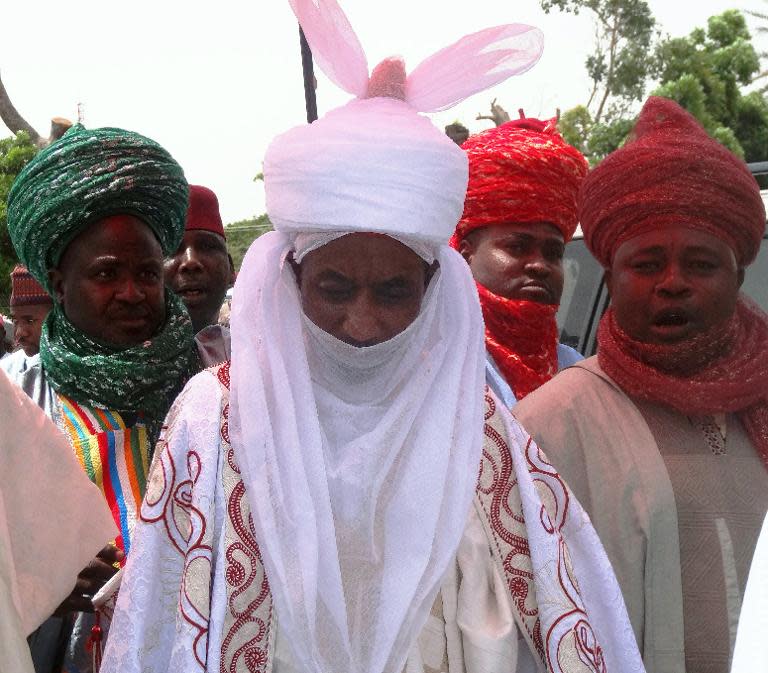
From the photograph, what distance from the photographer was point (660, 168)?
274 centimetres

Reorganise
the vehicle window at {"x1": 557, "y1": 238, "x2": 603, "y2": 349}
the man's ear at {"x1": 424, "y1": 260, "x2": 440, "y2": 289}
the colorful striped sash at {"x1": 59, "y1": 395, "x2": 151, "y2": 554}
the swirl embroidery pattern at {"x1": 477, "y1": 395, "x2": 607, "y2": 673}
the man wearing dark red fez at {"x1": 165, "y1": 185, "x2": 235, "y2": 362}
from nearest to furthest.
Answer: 1. the swirl embroidery pattern at {"x1": 477, "y1": 395, "x2": 607, "y2": 673}
2. the man's ear at {"x1": 424, "y1": 260, "x2": 440, "y2": 289}
3. the colorful striped sash at {"x1": 59, "y1": 395, "x2": 151, "y2": 554}
4. the man wearing dark red fez at {"x1": 165, "y1": 185, "x2": 235, "y2": 362}
5. the vehicle window at {"x1": 557, "y1": 238, "x2": 603, "y2": 349}

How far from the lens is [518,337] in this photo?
3.58m

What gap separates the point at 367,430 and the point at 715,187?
3.75 ft

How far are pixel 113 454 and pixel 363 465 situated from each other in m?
0.98

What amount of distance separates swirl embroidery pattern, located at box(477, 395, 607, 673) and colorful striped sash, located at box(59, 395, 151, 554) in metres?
1.07

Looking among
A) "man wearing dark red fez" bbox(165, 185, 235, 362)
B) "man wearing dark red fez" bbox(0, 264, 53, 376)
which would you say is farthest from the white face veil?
"man wearing dark red fez" bbox(0, 264, 53, 376)

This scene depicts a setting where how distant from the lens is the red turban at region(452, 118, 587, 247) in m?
3.71

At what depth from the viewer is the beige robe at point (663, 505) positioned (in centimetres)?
245

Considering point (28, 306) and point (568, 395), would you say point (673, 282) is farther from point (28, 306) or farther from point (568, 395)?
point (28, 306)

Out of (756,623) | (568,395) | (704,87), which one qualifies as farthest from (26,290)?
(704,87)

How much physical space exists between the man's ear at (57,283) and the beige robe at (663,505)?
1412 millimetres

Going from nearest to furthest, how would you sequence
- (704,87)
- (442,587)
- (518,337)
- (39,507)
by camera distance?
(442,587) < (39,507) < (518,337) < (704,87)

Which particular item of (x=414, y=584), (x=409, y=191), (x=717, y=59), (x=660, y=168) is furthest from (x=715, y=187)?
(x=717, y=59)

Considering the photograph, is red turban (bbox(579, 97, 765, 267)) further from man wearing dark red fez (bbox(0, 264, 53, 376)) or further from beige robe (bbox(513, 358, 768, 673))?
man wearing dark red fez (bbox(0, 264, 53, 376))
